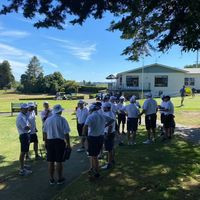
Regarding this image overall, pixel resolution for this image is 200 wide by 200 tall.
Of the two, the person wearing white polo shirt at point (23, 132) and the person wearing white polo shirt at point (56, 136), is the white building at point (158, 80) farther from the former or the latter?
the person wearing white polo shirt at point (56, 136)

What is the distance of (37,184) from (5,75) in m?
86.1

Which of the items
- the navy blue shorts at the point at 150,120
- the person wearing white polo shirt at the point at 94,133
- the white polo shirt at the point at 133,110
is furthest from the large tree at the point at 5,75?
the person wearing white polo shirt at the point at 94,133

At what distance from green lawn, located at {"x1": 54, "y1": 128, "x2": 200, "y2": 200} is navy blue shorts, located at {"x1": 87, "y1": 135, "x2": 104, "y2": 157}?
0.65 meters

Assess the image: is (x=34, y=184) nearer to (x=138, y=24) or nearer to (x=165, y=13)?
(x=165, y=13)

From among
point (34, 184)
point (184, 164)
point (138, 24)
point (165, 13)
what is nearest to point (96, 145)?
point (34, 184)

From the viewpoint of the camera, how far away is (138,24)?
14023 mm

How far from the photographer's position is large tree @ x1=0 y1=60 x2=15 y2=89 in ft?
295

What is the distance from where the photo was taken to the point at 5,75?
298 ft

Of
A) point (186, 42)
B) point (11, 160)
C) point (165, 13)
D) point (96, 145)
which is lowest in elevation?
point (11, 160)

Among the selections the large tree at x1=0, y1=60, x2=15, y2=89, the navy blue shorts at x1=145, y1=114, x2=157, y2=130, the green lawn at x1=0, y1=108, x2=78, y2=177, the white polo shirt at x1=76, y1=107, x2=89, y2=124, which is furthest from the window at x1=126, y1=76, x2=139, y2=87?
the large tree at x1=0, y1=60, x2=15, y2=89

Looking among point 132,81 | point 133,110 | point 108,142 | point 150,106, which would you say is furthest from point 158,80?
point 108,142

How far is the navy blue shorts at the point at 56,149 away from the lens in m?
8.04

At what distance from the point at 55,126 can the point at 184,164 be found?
13.4 ft

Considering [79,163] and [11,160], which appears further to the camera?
[11,160]
